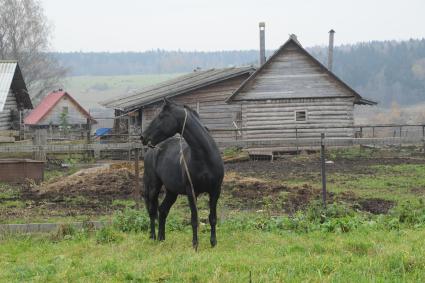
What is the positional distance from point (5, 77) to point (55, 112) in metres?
25.0

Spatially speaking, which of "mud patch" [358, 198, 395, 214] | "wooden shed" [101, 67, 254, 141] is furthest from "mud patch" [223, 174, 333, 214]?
"wooden shed" [101, 67, 254, 141]

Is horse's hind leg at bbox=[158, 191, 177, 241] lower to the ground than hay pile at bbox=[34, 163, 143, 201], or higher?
higher

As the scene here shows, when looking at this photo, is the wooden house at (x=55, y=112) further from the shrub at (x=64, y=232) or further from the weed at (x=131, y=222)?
the shrub at (x=64, y=232)

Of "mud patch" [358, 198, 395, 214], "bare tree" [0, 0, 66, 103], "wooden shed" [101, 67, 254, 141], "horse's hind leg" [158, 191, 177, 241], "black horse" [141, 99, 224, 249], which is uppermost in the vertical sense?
"bare tree" [0, 0, 66, 103]

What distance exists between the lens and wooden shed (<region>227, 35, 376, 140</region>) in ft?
102

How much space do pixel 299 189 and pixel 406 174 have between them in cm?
543

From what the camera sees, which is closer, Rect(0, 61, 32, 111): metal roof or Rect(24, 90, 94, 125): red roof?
Rect(0, 61, 32, 111): metal roof

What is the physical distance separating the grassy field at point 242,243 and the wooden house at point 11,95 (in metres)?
18.7

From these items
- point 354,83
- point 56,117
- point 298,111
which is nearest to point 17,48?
point 56,117

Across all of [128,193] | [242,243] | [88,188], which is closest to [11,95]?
[88,188]

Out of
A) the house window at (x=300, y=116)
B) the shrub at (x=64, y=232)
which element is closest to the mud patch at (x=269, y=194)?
the shrub at (x=64, y=232)

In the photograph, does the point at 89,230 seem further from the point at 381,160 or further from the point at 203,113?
the point at 203,113

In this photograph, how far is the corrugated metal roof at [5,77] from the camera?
30.8m

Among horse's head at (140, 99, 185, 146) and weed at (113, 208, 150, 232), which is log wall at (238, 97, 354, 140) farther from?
horse's head at (140, 99, 185, 146)
